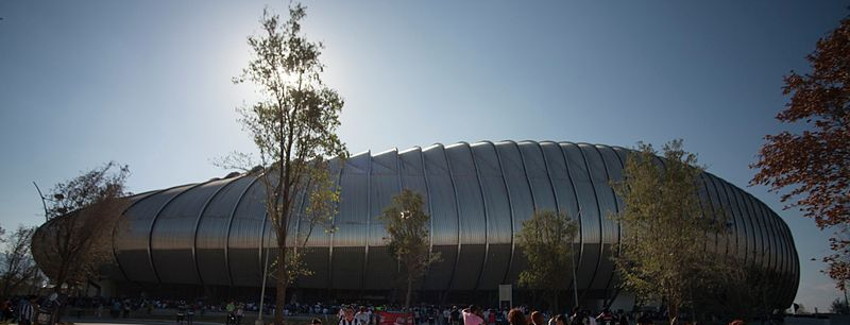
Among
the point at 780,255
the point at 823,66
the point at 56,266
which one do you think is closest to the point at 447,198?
the point at 56,266

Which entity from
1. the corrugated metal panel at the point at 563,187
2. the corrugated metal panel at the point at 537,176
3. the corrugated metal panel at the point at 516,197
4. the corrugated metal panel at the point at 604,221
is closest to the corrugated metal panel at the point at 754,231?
the corrugated metal panel at the point at 604,221

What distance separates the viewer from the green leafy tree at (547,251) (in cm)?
4528

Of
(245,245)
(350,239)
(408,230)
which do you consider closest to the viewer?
(408,230)

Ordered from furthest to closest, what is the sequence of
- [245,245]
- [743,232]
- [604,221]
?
[743,232] < [604,221] < [245,245]

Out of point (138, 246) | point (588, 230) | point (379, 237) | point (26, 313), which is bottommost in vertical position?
point (26, 313)

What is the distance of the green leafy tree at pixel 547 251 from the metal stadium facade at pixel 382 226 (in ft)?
39.9

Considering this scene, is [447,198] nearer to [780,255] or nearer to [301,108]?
[301,108]

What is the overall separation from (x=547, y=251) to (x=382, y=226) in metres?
18.6

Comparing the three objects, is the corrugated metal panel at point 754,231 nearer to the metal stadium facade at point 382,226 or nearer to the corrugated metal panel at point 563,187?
the metal stadium facade at point 382,226

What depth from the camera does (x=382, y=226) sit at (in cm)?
5741

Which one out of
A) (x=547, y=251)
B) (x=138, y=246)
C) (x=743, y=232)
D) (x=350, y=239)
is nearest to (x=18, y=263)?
(x=138, y=246)

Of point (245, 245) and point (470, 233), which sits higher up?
point (470, 233)

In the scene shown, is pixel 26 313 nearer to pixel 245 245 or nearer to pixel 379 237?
pixel 245 245

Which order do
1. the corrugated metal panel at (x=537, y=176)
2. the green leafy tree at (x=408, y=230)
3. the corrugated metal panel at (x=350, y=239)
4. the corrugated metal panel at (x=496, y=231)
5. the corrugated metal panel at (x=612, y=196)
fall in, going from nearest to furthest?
1. the green leafy tree at (x=408, y=230)
2. the corrugated metal panel at (x=350, y=239)
3. the corrugated metal panel at (x=496, y=231)
4. the corrugated metal panel at (x=537, y=176)
5. the corrugated metal panel at (x=612, y=196)
